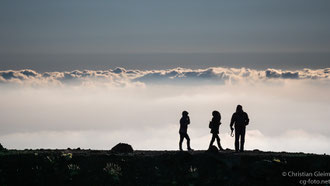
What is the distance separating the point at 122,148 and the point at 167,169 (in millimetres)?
5362

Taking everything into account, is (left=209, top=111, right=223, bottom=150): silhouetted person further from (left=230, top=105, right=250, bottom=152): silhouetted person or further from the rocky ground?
the rocky ground

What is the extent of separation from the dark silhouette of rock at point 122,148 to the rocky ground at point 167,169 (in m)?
2.74

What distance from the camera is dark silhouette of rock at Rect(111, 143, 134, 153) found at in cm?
3544

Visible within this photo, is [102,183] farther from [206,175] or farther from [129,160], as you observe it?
[206,175]

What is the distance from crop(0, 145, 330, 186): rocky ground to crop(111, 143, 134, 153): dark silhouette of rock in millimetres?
2742

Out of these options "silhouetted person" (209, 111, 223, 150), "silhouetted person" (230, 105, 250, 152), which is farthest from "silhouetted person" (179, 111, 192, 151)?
"silhouetted person" (230, 105, 250, 152)

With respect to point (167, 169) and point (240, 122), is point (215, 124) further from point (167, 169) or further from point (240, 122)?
point (167, 169)

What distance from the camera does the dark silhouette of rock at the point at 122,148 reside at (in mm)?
35438

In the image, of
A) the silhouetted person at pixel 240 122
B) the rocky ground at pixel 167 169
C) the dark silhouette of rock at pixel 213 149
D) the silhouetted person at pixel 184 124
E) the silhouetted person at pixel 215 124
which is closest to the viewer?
the rocky ground at pixel 167 169

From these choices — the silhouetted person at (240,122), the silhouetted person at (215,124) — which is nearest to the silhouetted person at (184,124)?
the silhouetted person at (215,124)

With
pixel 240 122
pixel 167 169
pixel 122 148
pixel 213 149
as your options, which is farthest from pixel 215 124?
pixel 122 148

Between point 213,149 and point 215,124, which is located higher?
point 215,124

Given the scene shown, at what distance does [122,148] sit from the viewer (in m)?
35.7

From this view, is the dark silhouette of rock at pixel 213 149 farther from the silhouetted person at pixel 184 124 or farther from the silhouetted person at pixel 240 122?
the silhouetted person at pixel 184 124
